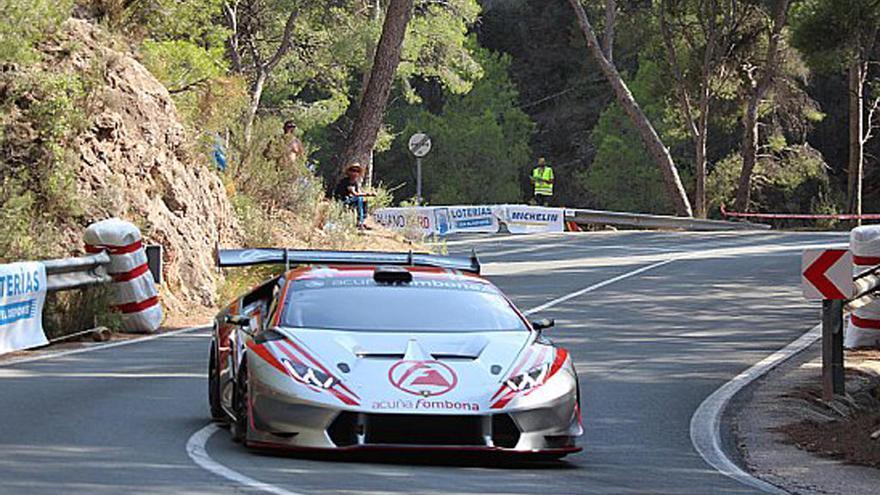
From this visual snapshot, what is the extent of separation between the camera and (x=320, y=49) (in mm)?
55844

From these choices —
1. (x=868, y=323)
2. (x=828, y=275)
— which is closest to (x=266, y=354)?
(x=828, y=275)

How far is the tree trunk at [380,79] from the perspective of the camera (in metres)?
34.7

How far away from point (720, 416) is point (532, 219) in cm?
3211

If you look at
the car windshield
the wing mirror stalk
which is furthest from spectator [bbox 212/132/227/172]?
the wing mirror stalk

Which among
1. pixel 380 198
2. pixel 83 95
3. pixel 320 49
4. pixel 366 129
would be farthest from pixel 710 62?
pixel 83 95

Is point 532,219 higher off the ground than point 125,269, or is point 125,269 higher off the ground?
point 125,269

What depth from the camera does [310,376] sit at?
1054 cm

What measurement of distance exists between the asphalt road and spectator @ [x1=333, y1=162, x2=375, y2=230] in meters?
5.68

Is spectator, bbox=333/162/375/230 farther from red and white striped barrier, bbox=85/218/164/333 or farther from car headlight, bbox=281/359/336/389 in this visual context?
car headlight, bbox=281/359/336/389

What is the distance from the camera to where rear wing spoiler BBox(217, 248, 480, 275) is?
1356 cm

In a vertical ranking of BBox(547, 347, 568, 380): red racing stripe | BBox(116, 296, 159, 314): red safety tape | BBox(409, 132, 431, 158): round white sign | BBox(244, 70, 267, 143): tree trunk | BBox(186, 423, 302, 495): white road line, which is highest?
BBox(244, 70, 267, 143): tree trunk

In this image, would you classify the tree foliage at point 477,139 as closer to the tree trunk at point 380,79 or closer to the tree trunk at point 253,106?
the tree trunk at point 253,106

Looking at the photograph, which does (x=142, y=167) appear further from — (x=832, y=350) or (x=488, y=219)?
(x=488, y=219)

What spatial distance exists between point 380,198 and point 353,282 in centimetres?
2826
